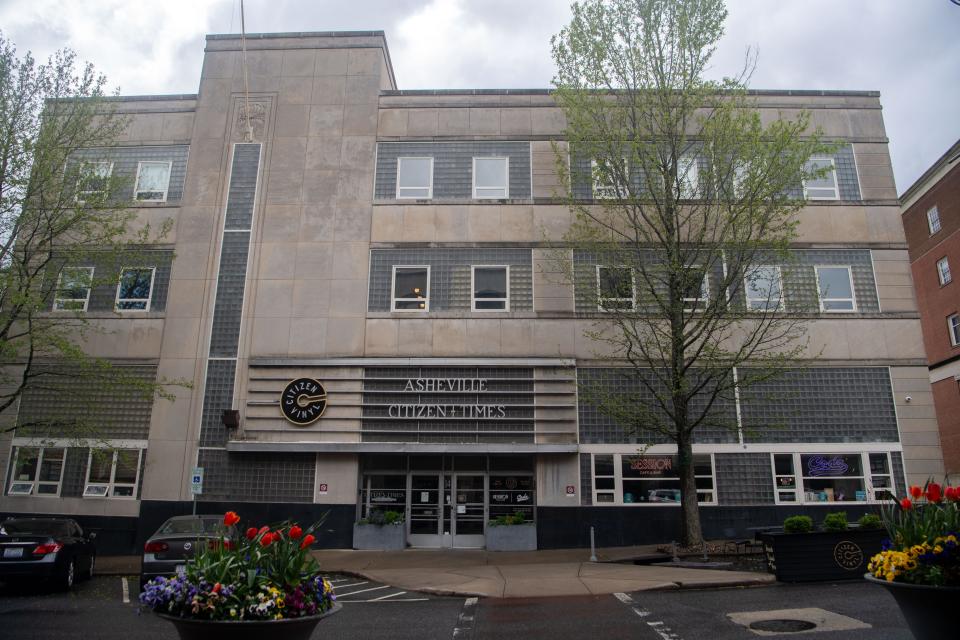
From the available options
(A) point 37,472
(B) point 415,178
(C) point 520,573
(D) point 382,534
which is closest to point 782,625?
(C) point 520,573

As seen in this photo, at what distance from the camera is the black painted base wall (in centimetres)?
1978

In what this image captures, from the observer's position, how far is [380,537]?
65.1ft

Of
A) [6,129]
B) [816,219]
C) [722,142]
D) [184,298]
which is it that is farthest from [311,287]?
[816,219]

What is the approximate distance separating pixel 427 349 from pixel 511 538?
6.19 metres

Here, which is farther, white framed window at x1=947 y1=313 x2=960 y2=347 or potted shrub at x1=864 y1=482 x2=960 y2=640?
white framed window at x1=947 y1=313 x2=960 y2=347

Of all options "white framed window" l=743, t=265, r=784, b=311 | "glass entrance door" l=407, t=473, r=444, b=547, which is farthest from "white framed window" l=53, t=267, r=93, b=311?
"white framed window" l=743, t=265, r=784, b=311

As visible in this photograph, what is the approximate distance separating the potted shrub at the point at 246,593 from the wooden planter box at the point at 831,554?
10.5 metres

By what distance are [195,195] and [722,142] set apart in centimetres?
1693

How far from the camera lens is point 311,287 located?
71.9 ft

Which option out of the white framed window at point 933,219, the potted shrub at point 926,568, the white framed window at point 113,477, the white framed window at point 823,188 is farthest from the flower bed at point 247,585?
the white framed window at point 933,219

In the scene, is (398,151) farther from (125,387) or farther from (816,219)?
(816,219)

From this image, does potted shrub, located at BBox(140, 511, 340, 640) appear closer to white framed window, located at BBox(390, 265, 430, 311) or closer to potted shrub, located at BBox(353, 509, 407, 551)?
potted shrub, located at BBox(353, 509, 407, 551)

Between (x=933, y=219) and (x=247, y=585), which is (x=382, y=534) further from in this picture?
(x=933, y=219)

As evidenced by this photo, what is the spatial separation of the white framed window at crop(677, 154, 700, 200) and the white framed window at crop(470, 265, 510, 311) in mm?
5957
